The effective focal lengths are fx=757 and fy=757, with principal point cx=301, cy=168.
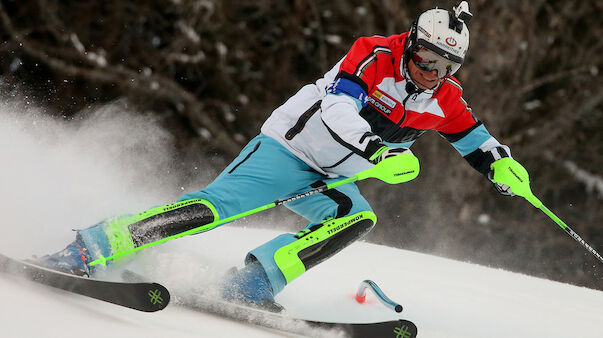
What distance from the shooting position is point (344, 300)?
347 cm

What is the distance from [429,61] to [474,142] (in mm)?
586

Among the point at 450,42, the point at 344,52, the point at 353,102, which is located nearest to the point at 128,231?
the point at 353,102

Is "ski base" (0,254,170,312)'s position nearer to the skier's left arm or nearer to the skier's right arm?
the skier's right arm

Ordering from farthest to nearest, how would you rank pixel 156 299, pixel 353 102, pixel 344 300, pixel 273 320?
pixel 344 300, pixel 353 102, pixel 273 320, pixel 156 299

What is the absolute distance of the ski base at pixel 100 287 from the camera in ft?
8.42

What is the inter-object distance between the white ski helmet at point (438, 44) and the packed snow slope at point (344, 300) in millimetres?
1104

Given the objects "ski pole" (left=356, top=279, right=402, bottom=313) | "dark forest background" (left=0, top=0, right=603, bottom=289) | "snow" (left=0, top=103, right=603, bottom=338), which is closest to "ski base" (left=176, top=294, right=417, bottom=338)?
"snow" (left=0, top=103, right=603, bottom=338)

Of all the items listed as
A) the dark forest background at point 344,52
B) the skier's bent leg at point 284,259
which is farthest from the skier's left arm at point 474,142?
the dark forest background at point 344,52

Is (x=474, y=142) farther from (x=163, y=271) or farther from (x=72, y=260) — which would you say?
(x=72, y=260)

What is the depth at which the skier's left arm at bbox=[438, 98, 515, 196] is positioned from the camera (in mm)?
3428

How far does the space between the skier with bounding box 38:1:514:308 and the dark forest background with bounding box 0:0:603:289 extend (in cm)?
741

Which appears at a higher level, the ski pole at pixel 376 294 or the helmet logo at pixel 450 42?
the helmet logo at pixel 450 42

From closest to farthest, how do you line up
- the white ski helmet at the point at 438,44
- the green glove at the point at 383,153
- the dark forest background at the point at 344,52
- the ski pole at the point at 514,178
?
the green glove at the point at 383,153, the white ski helmet at the point at 438,44, the ski pole at the point at 514,178, the dark forest background at the point at 344,52

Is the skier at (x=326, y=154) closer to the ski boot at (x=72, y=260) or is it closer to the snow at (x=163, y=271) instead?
the ski boot at (x=72, y=260)
